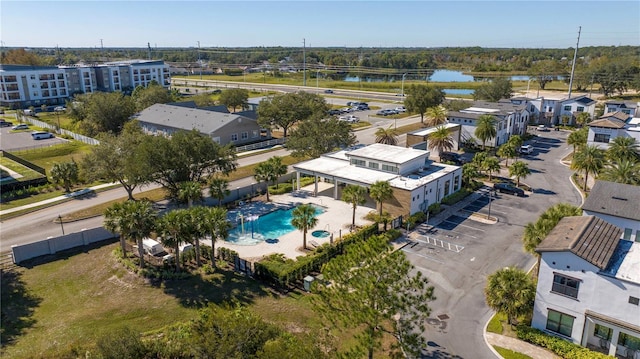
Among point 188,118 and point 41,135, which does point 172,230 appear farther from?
point 41,135

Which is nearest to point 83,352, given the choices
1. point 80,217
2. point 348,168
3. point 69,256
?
point 69,256

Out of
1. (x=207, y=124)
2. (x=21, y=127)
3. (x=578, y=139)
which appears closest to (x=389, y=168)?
(x=578, y=139)

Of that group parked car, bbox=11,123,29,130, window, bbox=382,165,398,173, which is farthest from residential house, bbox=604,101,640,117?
parked car, bbox=11,123,29,130

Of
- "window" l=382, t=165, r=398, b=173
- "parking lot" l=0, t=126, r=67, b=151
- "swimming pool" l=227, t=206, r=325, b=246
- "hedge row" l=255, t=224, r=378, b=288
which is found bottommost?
"swimming pool" l=227, t=206, r=325, b=246

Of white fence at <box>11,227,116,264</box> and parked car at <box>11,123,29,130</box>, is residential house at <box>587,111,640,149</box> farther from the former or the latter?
parked car at <box>11,123,29,130</box>

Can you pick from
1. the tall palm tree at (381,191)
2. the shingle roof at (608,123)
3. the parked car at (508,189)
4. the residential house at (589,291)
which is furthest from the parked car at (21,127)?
the shingle roof at (608,123)

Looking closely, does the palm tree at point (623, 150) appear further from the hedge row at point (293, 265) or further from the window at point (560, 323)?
the hedge row at point (293, 265)
